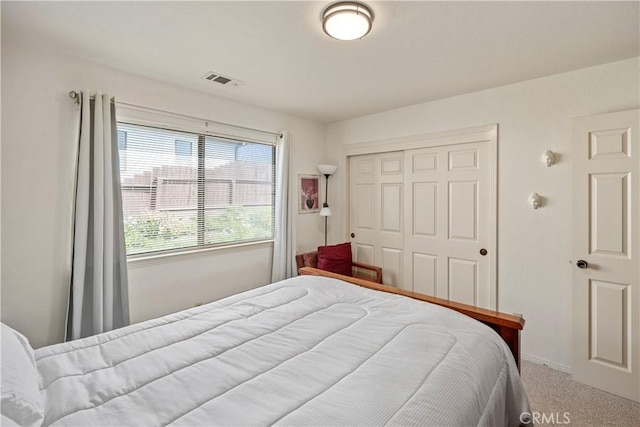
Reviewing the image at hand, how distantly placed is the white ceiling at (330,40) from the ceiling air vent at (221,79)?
2.8 inches

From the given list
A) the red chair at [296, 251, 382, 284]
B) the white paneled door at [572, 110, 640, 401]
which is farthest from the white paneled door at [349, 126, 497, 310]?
the white paneled door at [572, 110, 640, 401]

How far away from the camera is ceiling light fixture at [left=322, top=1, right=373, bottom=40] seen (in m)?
1.59

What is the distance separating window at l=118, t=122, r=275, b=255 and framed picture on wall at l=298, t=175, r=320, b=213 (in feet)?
1.34

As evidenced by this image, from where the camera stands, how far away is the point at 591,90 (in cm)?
239

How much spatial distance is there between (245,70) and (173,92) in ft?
2.63

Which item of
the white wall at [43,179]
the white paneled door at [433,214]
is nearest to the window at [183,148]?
the white wall at [43,179]

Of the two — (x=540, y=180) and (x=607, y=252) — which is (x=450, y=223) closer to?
(x=540, y=180)

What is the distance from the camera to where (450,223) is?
10.6 ft

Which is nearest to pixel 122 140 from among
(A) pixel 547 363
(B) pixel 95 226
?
(B) pixel 95 226

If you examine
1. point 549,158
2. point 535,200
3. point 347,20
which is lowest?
point 535,200

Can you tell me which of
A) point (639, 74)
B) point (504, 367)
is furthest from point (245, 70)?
point (639, 74)

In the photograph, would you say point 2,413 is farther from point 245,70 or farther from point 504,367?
point 245,70

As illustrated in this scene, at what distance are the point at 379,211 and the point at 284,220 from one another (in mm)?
1209

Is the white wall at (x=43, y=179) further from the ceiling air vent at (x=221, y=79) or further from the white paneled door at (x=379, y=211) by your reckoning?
the white paneled door at (x=379, y=211)
